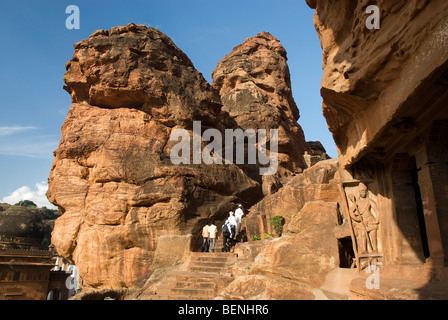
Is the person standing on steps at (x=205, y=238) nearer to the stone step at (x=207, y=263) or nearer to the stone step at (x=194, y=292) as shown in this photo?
the stone step at (x=207, y=263)

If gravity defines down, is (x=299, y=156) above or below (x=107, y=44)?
below

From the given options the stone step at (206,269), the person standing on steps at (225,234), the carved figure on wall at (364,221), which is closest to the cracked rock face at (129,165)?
the person standing on steps at (225,234)

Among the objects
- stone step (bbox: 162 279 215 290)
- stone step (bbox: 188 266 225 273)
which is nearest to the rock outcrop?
stone step (bbox: 162 279 215 290)

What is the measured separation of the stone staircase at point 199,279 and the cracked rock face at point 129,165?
3437 mm

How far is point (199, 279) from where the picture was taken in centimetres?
959

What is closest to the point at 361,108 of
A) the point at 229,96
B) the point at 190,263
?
the point at 190,263

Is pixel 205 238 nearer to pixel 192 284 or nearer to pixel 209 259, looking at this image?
pixel 209 259

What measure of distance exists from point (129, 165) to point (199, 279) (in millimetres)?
7773

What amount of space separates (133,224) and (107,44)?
32.8ft

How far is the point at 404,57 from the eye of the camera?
5152mm

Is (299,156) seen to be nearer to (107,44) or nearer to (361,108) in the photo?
(107,44)

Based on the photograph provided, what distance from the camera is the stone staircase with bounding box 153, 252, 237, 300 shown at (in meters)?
8.83

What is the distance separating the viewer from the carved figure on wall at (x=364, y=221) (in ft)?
25.7

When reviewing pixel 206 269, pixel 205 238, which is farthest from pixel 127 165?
pixel 206 269
